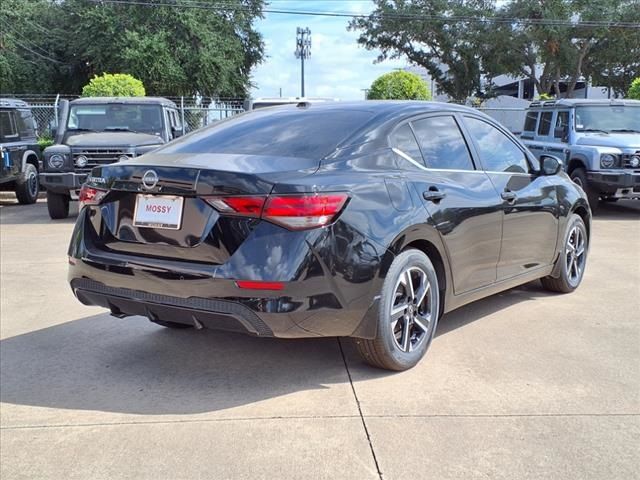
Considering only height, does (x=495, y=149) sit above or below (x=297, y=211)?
above

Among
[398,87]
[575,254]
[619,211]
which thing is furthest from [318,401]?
[398,87]

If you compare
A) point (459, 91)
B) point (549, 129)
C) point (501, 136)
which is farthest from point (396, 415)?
point (459, 91)

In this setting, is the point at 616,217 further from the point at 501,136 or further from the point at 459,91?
the point at 459,91

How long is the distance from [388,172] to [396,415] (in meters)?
1.39

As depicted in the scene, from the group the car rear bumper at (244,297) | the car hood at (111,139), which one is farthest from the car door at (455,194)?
the car hood at (111,139)

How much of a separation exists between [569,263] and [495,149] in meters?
1.55

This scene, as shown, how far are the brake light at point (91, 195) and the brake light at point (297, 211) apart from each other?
112 cm

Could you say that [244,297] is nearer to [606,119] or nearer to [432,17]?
[606,119]

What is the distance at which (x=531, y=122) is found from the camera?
44.6 ft

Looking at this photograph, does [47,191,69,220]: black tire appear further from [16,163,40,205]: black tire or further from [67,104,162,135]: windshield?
[16,163,40,205]: black tire

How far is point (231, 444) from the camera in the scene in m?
3.26

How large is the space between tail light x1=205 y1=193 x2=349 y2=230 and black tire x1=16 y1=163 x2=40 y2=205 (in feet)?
37.9

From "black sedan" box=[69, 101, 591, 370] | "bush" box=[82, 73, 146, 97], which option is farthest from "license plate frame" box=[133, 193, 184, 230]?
"bush" box=[82, 73, 146, 97]

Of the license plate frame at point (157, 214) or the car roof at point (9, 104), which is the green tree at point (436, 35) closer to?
the car roof at point (9, 104)
